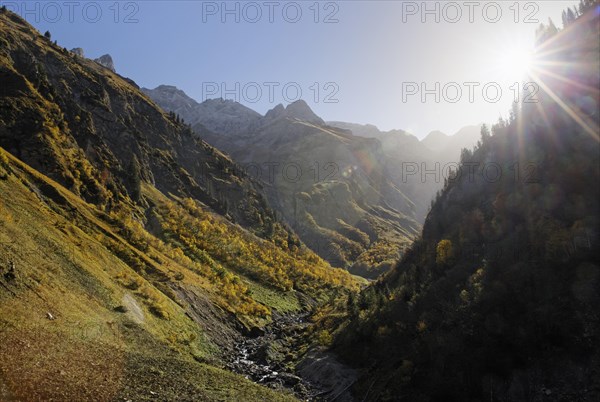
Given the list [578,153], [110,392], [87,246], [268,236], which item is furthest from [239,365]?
[268,236]

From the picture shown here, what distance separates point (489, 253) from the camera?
4016 centimetres

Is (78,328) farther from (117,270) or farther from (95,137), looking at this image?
(95,137)

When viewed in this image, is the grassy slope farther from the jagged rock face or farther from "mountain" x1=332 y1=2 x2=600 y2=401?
the jagged rock face

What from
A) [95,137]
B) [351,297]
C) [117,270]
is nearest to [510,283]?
[351,297]

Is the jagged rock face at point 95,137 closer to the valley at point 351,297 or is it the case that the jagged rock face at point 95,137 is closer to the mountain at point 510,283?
the valley at point 351,297

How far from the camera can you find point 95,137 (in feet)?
342


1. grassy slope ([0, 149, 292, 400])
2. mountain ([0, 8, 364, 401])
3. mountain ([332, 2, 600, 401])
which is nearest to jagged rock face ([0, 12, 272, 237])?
mountain ([0, 8, 364, 401])

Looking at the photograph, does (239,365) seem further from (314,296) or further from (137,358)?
(314,296)

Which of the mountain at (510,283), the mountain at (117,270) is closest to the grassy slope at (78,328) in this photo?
the mountain at (117,270)

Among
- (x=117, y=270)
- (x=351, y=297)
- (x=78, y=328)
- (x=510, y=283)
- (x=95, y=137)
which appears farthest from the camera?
(x=95, y=137)

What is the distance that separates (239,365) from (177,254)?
39021mm

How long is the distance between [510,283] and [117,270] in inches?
1613

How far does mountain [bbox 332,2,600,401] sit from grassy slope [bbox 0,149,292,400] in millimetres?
14485

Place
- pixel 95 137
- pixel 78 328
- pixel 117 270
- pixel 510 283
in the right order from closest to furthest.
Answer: pixel 78 328
pixel 510 283
pixel 117 270
pixel 95 137
